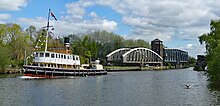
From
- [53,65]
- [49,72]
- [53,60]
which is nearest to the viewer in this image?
[49,72]

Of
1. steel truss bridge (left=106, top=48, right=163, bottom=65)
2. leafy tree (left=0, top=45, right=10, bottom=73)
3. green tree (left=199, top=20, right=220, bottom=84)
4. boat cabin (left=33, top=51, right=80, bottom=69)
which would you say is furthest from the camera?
steel truss bridge (left=106, top=48, right=163, bottom=65)

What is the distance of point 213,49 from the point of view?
62156 millimetres

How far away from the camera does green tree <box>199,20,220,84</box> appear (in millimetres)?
53056

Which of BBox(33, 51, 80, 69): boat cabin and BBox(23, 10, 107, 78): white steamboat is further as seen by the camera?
BBox(33, 51, 80, 69): boat cabin

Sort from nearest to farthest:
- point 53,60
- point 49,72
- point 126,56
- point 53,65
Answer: point 49,72 < point 53,60 < point 53,65 < point 126,56

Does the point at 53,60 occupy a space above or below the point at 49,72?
above

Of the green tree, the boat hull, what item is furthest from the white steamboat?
the green tree

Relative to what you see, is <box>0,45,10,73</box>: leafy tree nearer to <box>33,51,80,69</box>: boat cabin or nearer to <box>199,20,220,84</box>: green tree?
<box>33,51,80,69</box>: boat cabin

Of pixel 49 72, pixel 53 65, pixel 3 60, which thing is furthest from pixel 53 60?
pixel 3 60

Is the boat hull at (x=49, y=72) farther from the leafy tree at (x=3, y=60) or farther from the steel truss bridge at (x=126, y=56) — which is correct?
the steel truss bridge at (x=126, y=56)

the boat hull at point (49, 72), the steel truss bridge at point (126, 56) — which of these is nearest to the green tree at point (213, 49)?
the boat hull at point (49, 72)

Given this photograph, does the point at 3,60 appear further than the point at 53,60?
Yes

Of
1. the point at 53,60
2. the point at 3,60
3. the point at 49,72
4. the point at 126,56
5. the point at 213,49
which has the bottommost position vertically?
the point at 49,72

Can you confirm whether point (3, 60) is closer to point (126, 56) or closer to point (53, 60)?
point (53, 60)
